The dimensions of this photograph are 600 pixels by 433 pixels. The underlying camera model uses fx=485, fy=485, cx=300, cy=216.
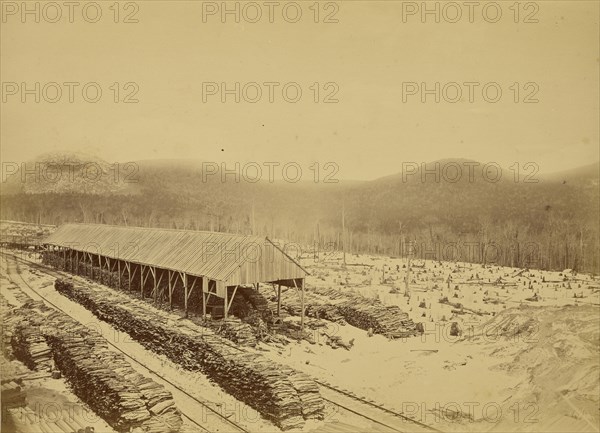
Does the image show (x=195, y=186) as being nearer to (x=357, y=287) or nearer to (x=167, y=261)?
(x=167, y=261)

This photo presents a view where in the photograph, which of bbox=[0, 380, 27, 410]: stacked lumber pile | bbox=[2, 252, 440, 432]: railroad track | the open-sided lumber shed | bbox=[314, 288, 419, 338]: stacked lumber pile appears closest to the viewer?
bbox=[2, 252, 440, 432]: railroad track

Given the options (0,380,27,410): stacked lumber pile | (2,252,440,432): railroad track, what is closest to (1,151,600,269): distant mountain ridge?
(0,380,27,410): stacked lumber pile

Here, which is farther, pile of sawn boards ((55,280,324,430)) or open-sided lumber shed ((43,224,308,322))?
open-sided lumber shed ((43,224,308,322))

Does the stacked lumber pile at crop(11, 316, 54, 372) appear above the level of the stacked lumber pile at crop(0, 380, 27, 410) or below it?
above

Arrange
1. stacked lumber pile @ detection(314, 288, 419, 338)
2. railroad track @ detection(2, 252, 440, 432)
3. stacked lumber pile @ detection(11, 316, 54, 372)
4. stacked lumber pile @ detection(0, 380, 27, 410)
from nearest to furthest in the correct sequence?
railroad track @ detection(2, 252, 440, 432) < stacked lumber pile @ detection(0, 380, 27, 410) < stacked lumber pile @ detection(11, 316, 54, 372) < stacked lumber pile @ detection(314, 288, 419, 338)

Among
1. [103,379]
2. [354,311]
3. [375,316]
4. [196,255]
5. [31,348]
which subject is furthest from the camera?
[354,311]

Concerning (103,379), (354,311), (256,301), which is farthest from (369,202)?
(103,379)

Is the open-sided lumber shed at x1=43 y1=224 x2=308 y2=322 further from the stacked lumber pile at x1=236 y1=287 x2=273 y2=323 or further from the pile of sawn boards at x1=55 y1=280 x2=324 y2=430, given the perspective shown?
the pile of sawn boards at x1=55 y1=280 x2=324 y2=430

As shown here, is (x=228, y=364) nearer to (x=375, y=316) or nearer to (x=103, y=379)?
(x=103, y=379)
